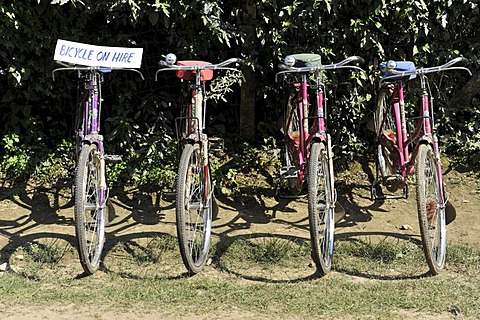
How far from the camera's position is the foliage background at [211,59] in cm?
621

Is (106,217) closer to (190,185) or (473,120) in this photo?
(190,185)

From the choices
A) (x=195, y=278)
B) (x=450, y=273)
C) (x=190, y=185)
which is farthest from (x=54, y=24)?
(x=450, y=273)

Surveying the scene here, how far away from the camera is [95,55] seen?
5281 mm

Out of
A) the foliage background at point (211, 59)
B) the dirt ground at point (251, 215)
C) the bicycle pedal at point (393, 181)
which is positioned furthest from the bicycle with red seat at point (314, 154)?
the foliage background at point (211, 59)

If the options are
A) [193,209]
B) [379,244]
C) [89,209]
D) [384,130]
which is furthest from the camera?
[384,130]

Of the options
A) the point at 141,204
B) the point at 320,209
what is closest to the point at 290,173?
the point at 320,209

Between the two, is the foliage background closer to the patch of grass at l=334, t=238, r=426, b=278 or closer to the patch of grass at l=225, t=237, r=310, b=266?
the patch of grass at l=225, t=237, r=310, b=266

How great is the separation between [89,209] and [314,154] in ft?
5.15

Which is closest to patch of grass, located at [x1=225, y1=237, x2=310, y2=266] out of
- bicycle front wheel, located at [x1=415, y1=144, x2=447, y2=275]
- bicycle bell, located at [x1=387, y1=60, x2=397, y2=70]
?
bicycle front wheel, located at [x1=415, y1=144, x2=447, y2=275]

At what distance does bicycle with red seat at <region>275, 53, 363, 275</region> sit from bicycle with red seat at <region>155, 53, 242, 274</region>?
0.63 m

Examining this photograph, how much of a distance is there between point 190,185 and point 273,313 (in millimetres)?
1099

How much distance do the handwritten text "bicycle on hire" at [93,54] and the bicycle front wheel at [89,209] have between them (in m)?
0.65

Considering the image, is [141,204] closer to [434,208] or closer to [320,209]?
[320,209]

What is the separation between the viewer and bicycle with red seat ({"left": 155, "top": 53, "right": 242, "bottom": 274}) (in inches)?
192
